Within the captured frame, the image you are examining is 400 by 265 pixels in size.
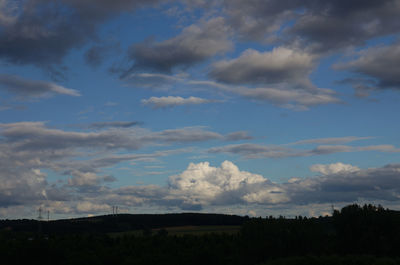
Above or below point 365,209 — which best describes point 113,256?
below

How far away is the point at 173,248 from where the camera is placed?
114m

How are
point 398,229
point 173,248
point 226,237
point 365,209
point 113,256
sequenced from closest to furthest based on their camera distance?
point 398,229
point 365,209
point 113,256
point 173,248
point 226,237

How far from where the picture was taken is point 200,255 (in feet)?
276

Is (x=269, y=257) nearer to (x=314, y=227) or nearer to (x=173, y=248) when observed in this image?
(x=314, y=227)

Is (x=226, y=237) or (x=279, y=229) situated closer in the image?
(x=279, y=229)

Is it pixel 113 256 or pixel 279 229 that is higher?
pixel 279 229

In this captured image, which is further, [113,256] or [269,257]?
[113,256]

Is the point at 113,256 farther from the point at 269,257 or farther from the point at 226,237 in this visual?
the point at 226,237

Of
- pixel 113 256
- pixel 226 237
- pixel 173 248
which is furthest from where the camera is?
pixel 226 237

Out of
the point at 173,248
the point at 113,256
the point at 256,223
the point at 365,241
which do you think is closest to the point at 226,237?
the point at 173,248

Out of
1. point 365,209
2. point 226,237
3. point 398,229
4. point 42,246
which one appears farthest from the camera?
point 226,237

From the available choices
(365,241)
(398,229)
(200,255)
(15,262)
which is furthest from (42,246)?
(398,229)

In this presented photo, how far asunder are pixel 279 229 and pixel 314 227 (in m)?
6.15

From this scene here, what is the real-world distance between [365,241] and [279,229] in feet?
45.6
